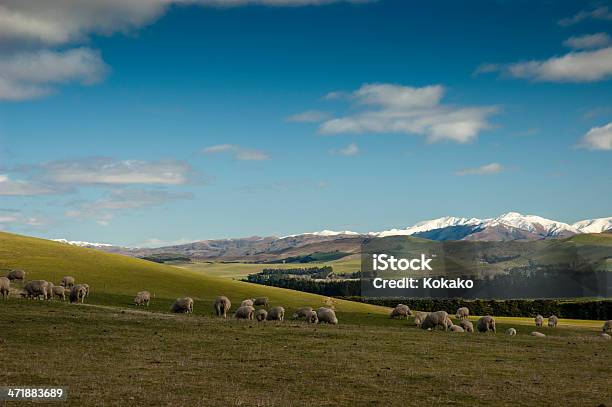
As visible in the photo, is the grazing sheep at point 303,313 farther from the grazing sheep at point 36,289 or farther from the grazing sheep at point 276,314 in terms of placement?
the grazing sheep at point 36,289

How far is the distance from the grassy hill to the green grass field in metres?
27.6

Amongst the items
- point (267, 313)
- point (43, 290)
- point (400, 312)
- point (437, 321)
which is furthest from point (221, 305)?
point (400, 312)

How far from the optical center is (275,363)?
30.7m

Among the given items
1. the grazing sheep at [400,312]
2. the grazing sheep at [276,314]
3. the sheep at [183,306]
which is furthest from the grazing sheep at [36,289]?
the grazing sheep at [400,312]

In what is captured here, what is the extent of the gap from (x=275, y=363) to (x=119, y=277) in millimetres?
63957

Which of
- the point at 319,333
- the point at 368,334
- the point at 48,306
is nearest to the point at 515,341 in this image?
the point at 368,334

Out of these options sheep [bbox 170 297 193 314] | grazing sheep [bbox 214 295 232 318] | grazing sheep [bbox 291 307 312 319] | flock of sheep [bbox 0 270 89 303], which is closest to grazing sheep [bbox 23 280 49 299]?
flock of sheep [bbox 0 270 89 303]

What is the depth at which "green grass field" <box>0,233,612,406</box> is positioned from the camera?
24094 millimetres

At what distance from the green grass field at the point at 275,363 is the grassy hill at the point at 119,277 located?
27616mm

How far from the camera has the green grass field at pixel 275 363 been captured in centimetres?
2409

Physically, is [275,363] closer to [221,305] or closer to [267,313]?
[267,313]

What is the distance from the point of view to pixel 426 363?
32.8 metres

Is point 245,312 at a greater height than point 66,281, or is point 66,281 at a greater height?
point 66,281

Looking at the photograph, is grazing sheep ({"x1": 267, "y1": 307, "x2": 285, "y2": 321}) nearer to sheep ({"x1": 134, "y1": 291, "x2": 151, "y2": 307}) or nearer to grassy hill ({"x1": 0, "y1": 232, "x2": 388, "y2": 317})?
grassy hill ({"x1": 0, "y1": 232, "x2": 388, "y2": 317})
